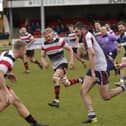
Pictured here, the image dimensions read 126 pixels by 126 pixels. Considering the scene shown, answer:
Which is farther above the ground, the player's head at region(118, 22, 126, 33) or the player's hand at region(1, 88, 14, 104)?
the player's head at region(118, 22, 126, 33)

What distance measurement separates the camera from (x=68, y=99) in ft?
46.0

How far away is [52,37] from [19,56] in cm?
382

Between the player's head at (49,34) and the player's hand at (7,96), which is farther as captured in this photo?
the player's head at (49,34)

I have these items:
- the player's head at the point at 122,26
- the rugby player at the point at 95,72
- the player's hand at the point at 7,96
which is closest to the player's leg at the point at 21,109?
the player's hand at the point at 7,96

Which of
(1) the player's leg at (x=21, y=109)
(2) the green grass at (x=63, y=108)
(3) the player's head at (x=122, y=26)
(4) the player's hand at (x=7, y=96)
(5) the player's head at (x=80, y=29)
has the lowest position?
(2) the green grass at (x=63, y=108)

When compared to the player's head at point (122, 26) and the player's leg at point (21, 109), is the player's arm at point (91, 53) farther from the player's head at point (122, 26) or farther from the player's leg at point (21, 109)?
the player's head at point (122, 26)

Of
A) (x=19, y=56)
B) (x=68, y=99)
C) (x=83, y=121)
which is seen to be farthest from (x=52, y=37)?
(x=19, y=56)

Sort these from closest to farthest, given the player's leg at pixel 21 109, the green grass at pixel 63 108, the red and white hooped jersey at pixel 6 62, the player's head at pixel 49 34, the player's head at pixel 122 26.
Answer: the red and white hooped jersey at pixel 6 62, the player's leg at pixel 21 109, the green grass at pixel 63 108, the player's head at pixel 49 34, the player's head at pixel 122 26

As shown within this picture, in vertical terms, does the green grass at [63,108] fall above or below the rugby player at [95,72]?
below

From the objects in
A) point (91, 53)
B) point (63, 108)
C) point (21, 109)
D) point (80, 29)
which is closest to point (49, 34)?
point (63, 108)

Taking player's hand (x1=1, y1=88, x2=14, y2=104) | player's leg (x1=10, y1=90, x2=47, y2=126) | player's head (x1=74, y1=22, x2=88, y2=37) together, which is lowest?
player's leg (x1=10, y1=90, x2=47, y2=126)

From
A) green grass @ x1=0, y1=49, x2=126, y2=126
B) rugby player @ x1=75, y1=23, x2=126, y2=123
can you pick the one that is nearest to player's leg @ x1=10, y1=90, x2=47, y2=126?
green grass @ x1=0, y1=49, x2=126, y2=126

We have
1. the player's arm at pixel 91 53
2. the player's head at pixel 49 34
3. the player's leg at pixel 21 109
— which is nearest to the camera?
the player's leg at pixel 21 109

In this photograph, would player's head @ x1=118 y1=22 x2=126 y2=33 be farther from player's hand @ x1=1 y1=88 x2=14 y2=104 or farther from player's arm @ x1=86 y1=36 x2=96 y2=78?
player's hand @ x1=1 y1=88 x2=14 y2=104
